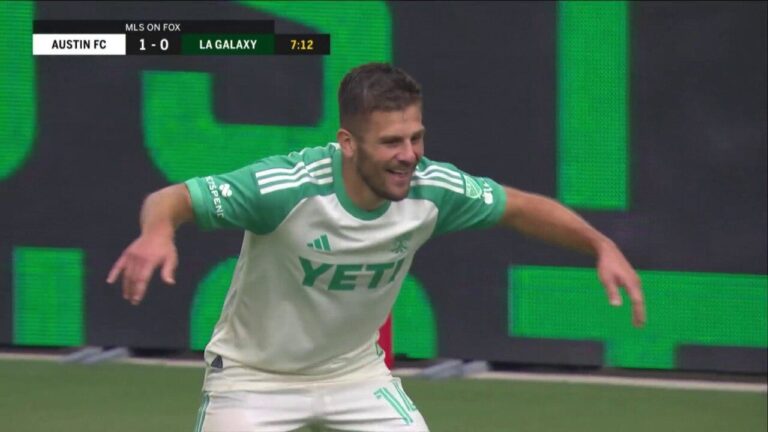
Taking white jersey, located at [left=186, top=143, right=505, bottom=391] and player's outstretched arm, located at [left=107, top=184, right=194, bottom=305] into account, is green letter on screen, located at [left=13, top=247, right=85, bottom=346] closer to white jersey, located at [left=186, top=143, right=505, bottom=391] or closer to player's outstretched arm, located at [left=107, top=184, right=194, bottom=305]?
white jersey, located at [left=186, top=143, right=505, bottom=391]

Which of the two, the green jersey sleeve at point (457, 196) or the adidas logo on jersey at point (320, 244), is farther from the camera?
the green jersey sleeve at point (457, 196)

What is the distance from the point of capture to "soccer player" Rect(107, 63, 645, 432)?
5203mm

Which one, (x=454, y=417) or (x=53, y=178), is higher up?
(x=53, y=178)

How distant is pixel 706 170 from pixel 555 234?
395 cm

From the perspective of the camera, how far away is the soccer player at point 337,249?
520cm

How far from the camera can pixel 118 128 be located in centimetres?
988

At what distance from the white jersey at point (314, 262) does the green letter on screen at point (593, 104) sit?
3.84 meters

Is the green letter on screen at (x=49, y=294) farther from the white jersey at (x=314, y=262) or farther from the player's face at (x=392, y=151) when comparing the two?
the player's face at (x=392, y=151)

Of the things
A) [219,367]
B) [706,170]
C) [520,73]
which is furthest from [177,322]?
[219,367]

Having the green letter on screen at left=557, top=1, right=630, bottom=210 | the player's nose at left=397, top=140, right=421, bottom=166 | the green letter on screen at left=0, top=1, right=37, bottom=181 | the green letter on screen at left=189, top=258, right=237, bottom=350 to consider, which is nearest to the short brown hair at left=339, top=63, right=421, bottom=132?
the player's nose at left=397, top=140, right=421, bottom=166

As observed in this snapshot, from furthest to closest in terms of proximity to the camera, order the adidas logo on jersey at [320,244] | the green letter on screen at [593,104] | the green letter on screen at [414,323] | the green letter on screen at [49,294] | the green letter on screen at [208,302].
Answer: the green letter on screen at [49,294]
the green letter on screen at [208,302]
the green letter on screen at [414,323]
the green letter on screen at [593,104]
the adidas logo on jersey at [320,244]

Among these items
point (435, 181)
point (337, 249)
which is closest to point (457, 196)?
point (435, 181)

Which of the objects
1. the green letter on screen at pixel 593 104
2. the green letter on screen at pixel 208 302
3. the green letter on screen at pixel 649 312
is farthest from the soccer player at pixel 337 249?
the green letter on screen at pixel 208 302

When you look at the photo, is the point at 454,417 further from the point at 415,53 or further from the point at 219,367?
the point at 219,367
